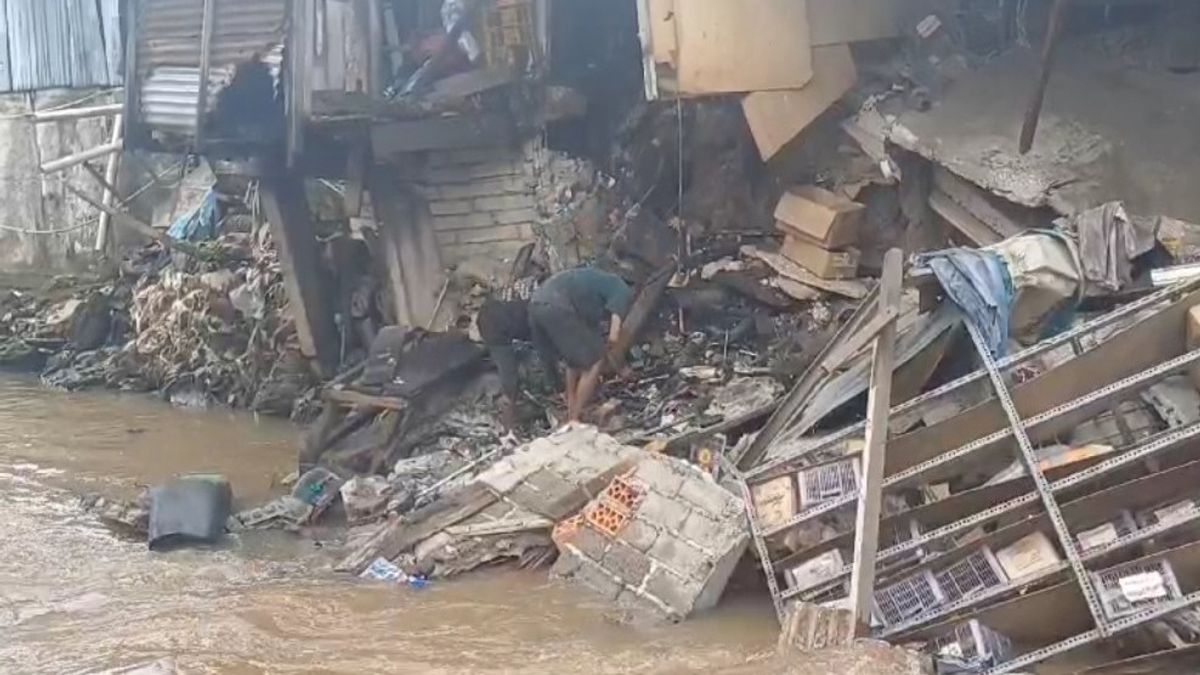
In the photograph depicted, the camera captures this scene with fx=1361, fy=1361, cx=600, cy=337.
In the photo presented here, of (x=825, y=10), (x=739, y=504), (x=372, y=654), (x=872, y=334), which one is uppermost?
(x=825, y=10)

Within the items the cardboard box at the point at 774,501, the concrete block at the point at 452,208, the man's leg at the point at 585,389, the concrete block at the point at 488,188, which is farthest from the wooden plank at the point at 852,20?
the cardboard box at the point at 774,501

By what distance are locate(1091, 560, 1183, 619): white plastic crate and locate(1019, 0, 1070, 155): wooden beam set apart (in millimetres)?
3832

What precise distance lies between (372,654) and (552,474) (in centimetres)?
180

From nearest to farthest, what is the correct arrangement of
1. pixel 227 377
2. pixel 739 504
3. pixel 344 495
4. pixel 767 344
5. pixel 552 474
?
pixel 739 504 < pixel 552 474 < pixel 344 495 < pixel 767 344 < pixel 227 377

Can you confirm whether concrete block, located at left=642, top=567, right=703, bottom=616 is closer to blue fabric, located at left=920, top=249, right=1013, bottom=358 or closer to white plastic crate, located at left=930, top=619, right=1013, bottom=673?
white plastic crate, located at left=930, top=619, right=1013, bottom=673

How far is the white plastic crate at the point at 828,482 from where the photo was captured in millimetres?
6527

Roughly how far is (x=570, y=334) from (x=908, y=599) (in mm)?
3835

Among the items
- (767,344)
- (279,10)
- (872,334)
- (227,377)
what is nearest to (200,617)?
(872,334)

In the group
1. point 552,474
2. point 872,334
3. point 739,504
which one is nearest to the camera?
point 872,334

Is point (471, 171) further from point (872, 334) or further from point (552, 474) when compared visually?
point (872, 334)

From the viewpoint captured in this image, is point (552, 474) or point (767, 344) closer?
point (552, 474)

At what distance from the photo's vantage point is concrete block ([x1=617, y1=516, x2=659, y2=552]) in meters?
6.93

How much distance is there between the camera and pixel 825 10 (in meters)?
10.2

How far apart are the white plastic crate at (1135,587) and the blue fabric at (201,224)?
40.7 feet
